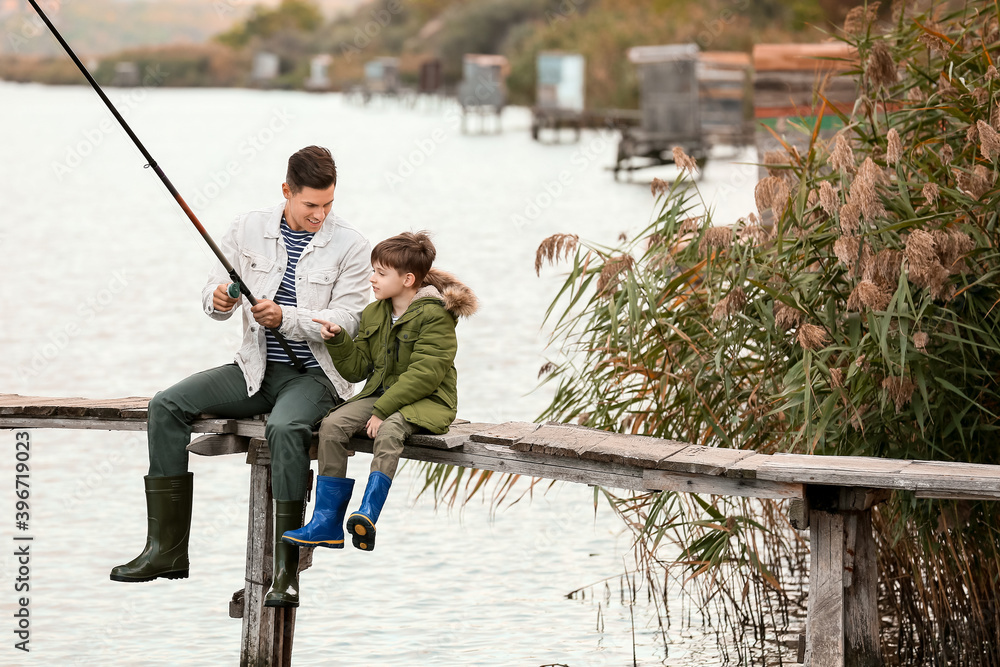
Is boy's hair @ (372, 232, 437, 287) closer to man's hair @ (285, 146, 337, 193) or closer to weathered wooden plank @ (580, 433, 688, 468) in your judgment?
man's hair @ (285, 146, 337, 193)

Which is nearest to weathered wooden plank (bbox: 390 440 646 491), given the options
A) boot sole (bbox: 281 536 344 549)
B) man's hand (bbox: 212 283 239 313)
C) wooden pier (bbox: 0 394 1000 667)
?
wooden pier (bbox: 0 394 1000 667)

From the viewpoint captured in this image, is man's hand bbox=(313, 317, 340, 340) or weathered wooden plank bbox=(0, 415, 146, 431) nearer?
man's hand bbox=(313, 317, 340, 340)

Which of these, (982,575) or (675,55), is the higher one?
(675,55)

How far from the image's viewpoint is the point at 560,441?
15.0ft

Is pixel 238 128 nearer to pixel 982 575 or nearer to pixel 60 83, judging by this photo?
pixel 982 575

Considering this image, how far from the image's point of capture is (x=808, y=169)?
5.39 m

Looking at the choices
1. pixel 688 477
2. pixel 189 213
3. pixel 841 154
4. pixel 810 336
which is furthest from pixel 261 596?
pixel 841 154

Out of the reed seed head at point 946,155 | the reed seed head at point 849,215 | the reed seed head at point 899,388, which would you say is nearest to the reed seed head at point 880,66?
the reed seed head at point 946,155

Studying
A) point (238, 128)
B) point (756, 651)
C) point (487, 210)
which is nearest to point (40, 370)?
point (756, 651)

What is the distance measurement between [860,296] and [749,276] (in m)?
0.97

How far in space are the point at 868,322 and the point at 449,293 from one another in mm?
1327

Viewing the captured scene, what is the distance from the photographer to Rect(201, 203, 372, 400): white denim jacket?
15.7ft

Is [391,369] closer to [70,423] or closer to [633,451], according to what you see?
[633,451]

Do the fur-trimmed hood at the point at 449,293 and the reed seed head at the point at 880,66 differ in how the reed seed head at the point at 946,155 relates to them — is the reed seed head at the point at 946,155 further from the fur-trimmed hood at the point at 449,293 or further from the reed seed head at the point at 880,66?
the fur-trimmed hood at the point at 449,293
